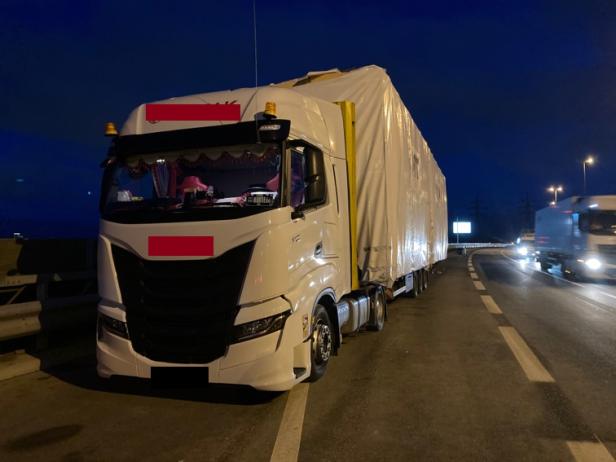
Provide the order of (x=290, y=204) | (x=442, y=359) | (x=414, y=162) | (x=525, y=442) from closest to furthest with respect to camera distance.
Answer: (x=525, y=442) < (x=290, y=204) < (x=442, y=359) < (x=414, y=162)

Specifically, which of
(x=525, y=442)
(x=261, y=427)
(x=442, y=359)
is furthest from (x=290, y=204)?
(x=442, y=359)

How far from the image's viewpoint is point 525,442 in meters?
3.60

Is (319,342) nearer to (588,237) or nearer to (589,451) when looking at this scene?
(589,451)

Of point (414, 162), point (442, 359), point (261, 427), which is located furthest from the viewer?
point (414, 162)

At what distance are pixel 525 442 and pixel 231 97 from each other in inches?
167

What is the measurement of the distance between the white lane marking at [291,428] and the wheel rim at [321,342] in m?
0.35

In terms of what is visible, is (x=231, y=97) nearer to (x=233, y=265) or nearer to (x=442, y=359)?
(x=233, y=265)

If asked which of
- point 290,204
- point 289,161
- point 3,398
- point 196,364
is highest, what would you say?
point 289,161

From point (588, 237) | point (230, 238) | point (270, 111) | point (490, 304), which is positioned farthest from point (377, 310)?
point (588, 237)

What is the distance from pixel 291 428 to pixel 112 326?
76.2 inches

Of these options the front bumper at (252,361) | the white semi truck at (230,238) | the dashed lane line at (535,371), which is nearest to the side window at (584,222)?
the dashed lane line at (535,371)

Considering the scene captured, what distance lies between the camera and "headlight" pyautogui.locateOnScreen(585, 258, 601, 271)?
16.8 m

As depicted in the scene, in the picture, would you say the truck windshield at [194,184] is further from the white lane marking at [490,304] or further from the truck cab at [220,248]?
the white lane marking at [490,304]

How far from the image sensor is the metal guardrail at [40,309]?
5516 mm
